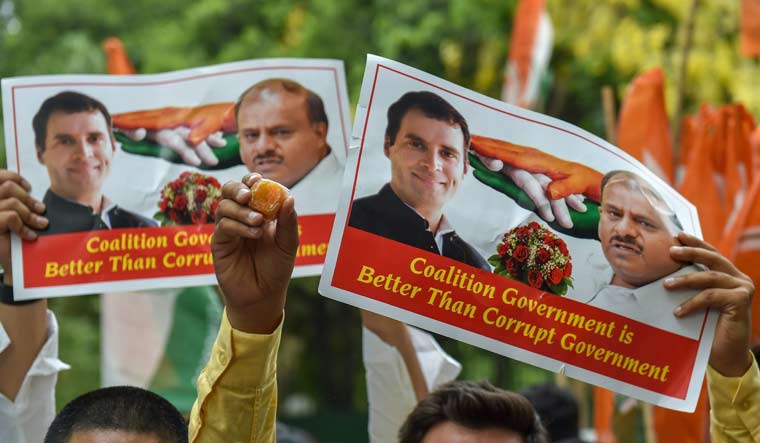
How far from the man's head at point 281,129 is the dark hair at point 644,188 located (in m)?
0.78

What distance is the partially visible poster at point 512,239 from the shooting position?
2629 mm

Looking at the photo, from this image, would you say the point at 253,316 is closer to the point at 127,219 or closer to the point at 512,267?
the point at 512,267

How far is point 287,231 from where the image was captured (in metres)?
2.41

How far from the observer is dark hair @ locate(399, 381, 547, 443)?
2768 mm

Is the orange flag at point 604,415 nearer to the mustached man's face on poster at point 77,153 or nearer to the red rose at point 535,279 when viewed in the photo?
the red rose at point 535,279

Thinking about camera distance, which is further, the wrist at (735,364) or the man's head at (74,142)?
the man's head at (74,142)

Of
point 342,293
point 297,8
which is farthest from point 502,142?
point 297,8

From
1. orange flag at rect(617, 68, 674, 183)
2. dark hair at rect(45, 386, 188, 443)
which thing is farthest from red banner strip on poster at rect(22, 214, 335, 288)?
orange flag at rect(617, 68, 674, 183)

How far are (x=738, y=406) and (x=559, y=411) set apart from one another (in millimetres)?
2219

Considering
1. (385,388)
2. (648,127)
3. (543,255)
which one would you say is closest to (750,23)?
(648,127)

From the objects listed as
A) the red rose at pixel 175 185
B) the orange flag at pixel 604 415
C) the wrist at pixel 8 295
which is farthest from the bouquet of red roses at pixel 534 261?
the orange flag at pixel 604 415

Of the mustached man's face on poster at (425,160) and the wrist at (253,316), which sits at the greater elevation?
the mustached man's face on poster at (425,160)

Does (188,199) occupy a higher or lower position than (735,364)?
higher

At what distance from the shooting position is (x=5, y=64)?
13992 mm
